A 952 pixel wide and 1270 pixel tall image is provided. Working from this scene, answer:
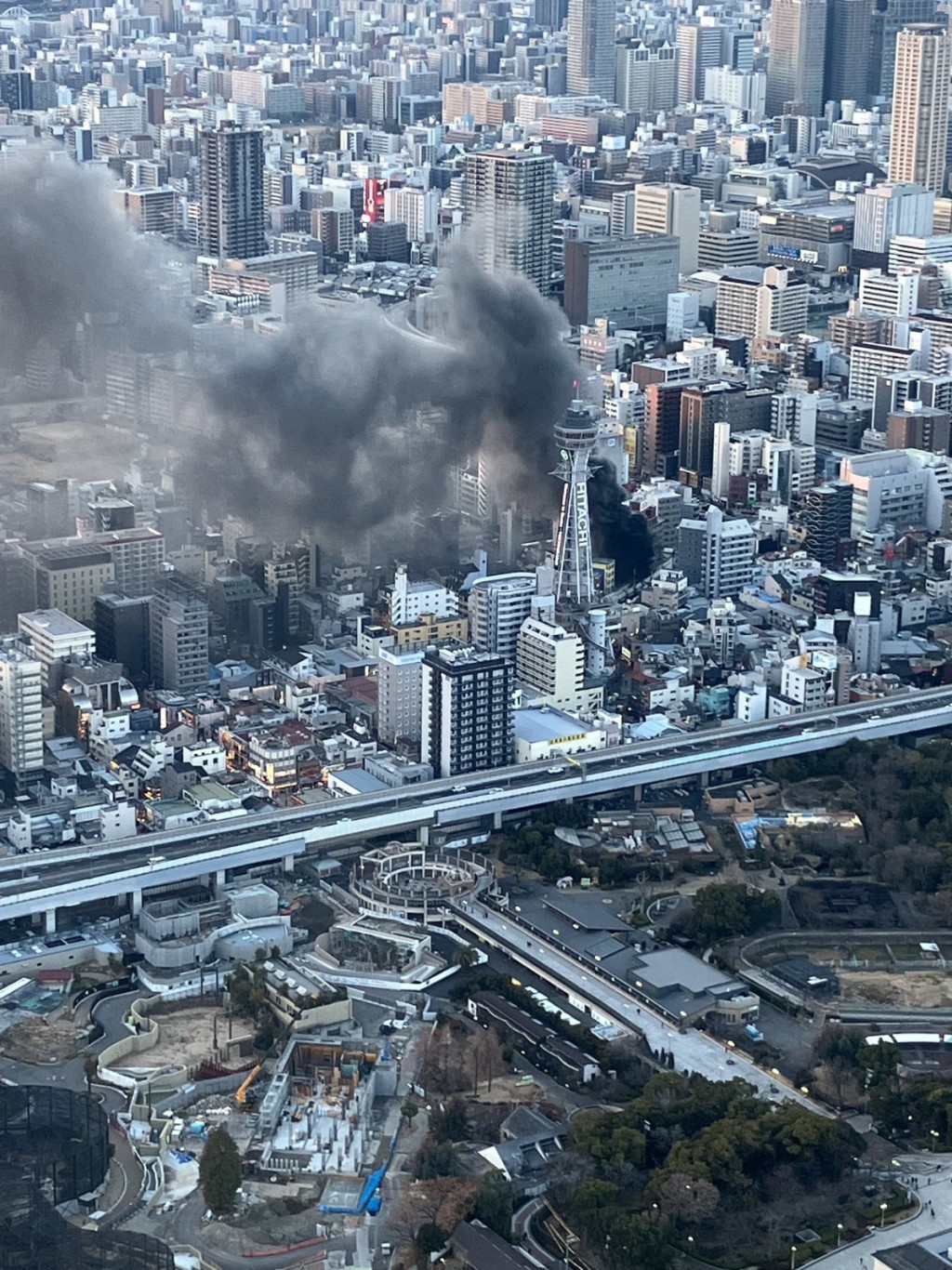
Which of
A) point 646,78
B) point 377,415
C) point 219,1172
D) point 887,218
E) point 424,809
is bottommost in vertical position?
point 219,1172

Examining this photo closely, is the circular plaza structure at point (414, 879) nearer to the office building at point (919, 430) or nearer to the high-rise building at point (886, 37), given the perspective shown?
the office building at point (919, 430)

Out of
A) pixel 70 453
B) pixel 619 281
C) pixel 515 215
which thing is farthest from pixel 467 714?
pixel 515 215

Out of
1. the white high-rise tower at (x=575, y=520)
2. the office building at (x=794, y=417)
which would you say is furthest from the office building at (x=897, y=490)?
the white high-rise tower at (x=575, y=520)

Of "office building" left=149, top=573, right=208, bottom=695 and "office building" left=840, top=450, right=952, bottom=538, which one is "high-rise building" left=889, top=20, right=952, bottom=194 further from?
"office building" left=149, top=573, right=208, bottom=695

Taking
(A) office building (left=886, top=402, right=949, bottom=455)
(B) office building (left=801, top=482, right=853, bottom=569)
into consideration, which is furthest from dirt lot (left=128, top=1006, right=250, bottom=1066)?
(A) office building (left=886, top=402, right=949, bottom=455)

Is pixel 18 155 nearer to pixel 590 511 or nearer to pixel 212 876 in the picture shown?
pixel 590 511

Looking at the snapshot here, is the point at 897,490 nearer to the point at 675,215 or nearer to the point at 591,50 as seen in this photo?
the point at 675,215
